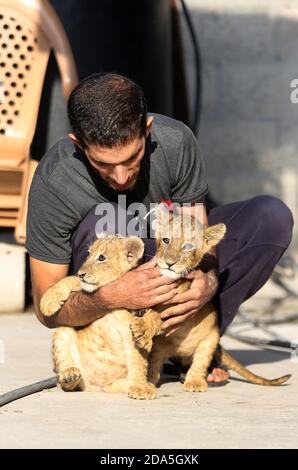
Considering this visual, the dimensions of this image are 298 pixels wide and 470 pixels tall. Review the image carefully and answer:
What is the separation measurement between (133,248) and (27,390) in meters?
0.64

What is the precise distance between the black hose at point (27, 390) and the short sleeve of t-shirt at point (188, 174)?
0.82m

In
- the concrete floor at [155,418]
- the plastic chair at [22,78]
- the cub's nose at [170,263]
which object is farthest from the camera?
the plastic chair at [22,78]

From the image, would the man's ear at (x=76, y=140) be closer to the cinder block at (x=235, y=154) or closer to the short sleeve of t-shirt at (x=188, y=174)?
the short sleeve of t-shirt at (x=188, y=174)

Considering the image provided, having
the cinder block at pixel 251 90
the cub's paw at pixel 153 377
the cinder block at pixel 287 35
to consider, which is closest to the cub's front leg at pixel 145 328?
the cub's paw at pixel 153 377

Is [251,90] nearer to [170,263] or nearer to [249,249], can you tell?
[249,249]

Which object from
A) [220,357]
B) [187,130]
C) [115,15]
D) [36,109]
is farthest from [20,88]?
[220,357]

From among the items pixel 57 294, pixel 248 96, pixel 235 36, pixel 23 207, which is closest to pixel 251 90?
pixel 248 96

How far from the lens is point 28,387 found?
3830 millimetres

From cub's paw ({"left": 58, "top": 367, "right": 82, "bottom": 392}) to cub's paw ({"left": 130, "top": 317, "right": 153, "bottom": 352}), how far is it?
0.27 m

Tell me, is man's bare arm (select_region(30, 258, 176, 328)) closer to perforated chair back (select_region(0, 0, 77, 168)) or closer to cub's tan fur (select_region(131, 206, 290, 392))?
cub's tan fur (select_region(131, 206, 290, 392))

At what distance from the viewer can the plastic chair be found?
17.8 ft

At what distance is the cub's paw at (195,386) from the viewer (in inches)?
154

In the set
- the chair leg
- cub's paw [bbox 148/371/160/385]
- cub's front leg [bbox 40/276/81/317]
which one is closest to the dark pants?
cub's paw [bbox 148/371/160/385]

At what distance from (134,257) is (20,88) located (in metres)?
2.02
